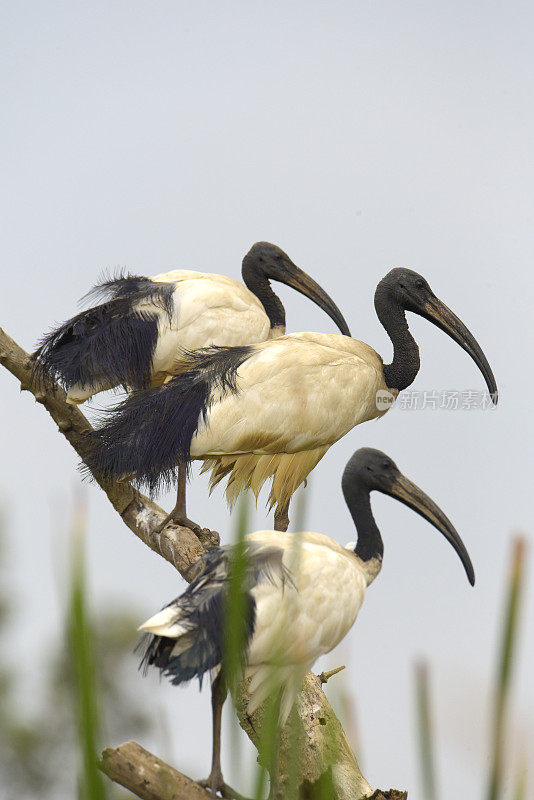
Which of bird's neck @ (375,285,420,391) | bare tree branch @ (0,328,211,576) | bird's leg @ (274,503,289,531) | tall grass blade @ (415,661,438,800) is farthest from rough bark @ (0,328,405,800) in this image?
tall grass blade @ (415,661,438,800)

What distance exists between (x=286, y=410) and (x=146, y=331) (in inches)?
41.4

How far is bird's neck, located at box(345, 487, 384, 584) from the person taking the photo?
5098 mm

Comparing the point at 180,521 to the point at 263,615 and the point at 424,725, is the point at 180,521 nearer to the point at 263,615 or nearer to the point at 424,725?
the point at 263,615

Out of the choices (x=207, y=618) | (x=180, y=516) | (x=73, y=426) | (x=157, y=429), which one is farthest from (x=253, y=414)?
(x=207, y=618)

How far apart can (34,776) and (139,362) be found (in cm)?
882

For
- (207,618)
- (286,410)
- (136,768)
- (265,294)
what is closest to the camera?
(136,768)

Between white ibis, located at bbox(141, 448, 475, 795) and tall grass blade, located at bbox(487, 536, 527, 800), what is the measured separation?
2.37m

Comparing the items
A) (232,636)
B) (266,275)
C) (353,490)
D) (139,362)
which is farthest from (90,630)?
(266,275)

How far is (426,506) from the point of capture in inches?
215

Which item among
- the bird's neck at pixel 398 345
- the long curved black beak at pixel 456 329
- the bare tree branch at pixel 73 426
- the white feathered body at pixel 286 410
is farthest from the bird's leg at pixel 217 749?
the long curved black beak at pixel 456 329

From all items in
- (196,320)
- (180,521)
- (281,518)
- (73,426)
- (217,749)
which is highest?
(196,320)

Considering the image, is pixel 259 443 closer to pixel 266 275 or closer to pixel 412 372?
pixel 412 372

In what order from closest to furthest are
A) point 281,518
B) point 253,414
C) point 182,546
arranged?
point 253,414
point 182,546
point 281,518

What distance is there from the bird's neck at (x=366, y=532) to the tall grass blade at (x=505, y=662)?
13.0 ft
